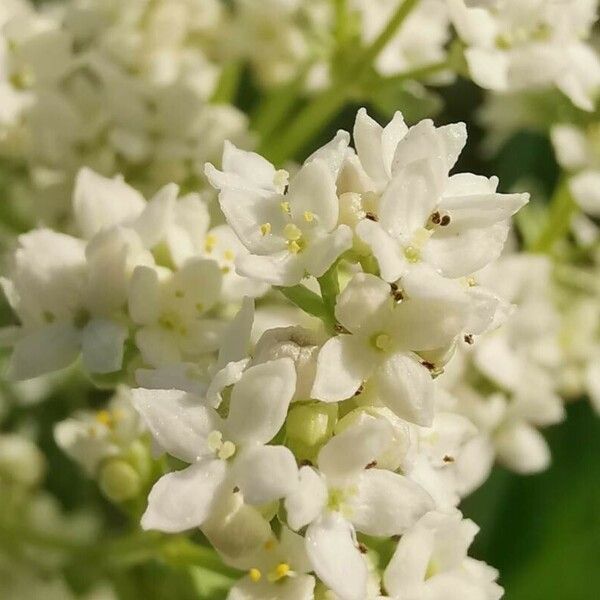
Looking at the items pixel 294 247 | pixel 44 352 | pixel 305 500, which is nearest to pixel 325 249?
pixel 294 247

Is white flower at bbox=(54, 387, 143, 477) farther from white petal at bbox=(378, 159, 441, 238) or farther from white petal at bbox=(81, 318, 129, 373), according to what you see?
white petal at bbox=(378, 159, 441, 238)

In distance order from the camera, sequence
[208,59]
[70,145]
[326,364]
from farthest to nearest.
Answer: [208,59] < [70,145] < [326,364]

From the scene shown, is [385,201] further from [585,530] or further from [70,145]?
[585,530]

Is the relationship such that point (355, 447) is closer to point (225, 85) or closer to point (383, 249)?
point (383, 249)

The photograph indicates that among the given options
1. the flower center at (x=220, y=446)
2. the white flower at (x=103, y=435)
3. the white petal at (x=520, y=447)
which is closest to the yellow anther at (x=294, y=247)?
the flower center at (x=220, y=446)

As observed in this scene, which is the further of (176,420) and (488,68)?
(488,68)

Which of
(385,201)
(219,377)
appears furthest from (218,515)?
(385,201)
